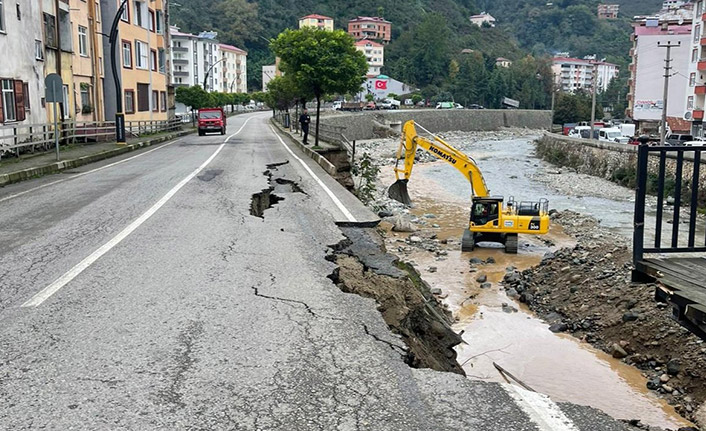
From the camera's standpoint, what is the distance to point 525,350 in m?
11.0

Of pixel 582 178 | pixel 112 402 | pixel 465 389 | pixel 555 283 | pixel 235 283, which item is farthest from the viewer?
pixel 582 178

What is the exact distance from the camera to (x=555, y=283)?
49.0ft

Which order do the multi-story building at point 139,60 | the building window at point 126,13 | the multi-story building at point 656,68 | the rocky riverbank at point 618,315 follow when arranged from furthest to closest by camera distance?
the multi-story building at point 656,68, the building window at point 126,13, the multi-story building at point 139,60, the rocky riverbank at point 618,315

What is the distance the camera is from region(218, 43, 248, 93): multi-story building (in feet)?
399

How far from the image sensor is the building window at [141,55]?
4253 centimetres

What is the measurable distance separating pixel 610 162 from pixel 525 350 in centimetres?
3471

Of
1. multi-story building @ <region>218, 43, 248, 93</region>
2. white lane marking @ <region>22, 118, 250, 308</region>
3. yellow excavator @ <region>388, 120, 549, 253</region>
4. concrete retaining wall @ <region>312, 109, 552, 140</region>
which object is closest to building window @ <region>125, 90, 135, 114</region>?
concrete retaining wall @ <region>312, 109, 552, 140</region>

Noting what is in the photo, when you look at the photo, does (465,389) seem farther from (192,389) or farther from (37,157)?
(37,157)

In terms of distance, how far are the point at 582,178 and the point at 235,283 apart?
3917 centimetres

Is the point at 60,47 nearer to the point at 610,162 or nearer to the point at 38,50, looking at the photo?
the point at 38,50

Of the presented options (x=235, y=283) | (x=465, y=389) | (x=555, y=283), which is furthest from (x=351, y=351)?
(x=555, y=283)

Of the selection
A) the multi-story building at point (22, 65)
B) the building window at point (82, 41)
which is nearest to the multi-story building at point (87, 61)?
the building window at point (82, 41)

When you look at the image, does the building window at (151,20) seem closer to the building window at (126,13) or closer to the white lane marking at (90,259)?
the building window at (126,13)

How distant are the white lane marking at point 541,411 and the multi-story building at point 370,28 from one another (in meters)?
149
